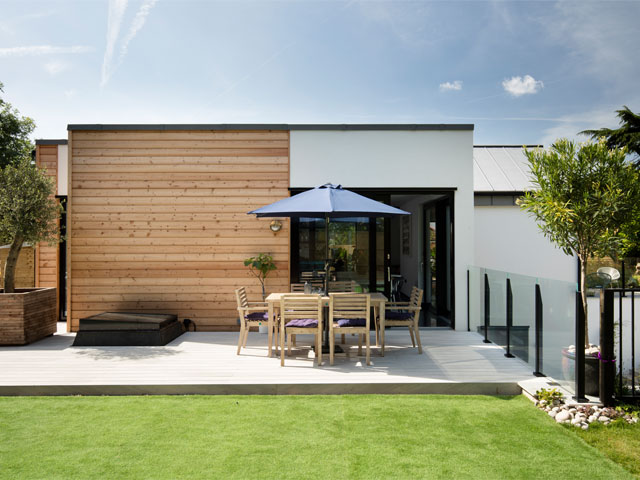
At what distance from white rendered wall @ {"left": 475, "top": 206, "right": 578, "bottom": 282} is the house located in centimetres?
161

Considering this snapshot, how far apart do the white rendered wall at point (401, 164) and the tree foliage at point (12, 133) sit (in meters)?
17.0

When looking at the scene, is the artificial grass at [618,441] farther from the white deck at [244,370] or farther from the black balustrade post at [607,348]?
the white deck at [244,370]

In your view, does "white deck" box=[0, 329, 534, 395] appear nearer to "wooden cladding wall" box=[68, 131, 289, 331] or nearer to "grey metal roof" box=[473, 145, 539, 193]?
"wooden cladding wall" box=[68, 131, 289, 331]

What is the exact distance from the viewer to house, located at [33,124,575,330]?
23.6ft

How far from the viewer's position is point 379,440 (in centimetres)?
324

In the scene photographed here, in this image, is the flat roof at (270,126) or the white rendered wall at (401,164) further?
the white rendered wall at (401,164)

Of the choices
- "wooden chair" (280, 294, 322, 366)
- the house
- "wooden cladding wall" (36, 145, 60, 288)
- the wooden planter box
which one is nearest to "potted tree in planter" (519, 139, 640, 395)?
"wooden chair" (280, 294, 322, 366)

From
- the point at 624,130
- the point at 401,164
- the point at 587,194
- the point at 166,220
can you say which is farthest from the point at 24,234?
the point at 624,130

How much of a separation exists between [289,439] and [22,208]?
5538mm

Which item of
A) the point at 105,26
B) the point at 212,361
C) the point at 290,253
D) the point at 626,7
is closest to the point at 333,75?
the point at 105,26

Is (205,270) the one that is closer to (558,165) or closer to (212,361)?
(212,361)

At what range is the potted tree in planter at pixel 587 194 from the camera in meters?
4.21

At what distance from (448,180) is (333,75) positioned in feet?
20.3

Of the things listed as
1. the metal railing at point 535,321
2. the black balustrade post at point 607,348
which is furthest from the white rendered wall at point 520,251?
the black balustrade post at point 607,348
